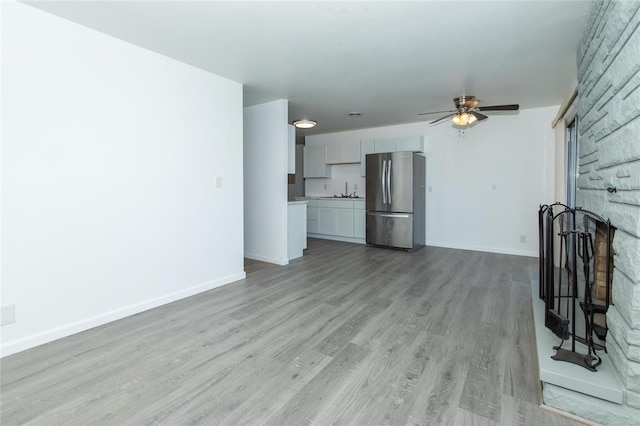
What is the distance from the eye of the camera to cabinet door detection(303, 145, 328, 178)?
23.5 ft

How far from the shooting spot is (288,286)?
364cm

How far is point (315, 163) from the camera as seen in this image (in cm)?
725

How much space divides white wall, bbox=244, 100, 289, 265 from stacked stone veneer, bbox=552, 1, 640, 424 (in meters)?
3.34

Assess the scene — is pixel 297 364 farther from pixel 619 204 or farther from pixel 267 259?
pixel 267 259

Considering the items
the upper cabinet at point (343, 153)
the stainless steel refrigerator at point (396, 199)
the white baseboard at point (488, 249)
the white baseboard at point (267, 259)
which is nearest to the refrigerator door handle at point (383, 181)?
the stainless steel refrigerator at point (396, 199)

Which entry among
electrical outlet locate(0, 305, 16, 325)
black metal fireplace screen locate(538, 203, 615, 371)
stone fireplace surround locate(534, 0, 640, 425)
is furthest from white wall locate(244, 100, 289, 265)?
stone fireplace surround locate(534, 0, 640, 425)

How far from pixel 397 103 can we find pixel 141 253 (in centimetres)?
374

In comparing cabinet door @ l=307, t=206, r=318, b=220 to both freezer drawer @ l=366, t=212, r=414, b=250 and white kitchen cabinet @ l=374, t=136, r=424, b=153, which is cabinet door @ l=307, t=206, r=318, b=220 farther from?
white kitchen cabinet @ l=374, t=136, r=424, b=153

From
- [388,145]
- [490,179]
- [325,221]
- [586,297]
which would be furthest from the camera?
[325,221]

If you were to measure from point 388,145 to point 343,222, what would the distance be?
67.9 inches

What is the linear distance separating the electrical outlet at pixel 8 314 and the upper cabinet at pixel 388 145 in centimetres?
507

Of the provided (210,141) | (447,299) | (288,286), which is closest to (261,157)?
(210,141)

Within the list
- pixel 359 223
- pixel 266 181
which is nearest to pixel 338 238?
pixel 359 223

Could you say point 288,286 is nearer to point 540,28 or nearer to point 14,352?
point 14,352
